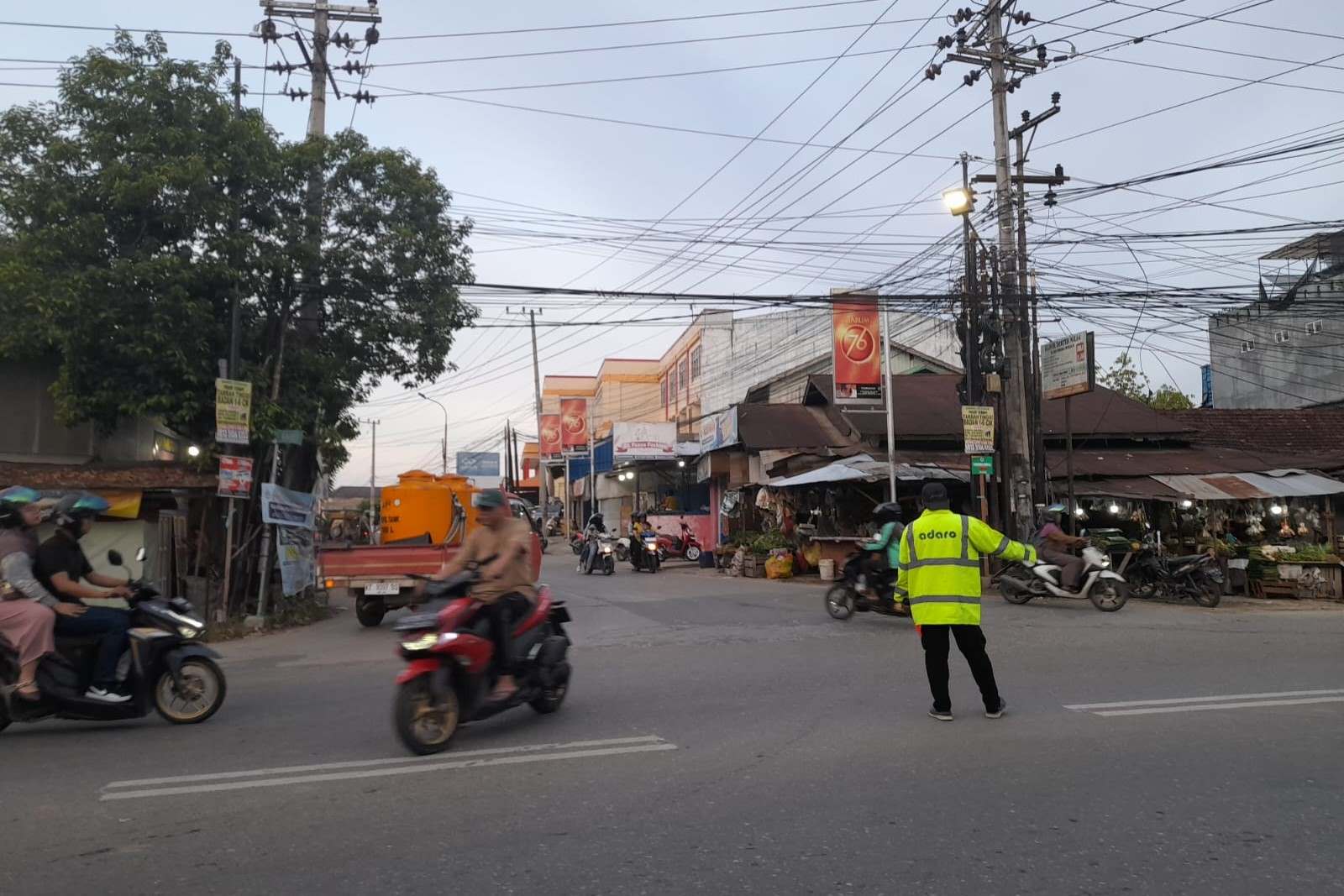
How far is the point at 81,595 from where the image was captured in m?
6.83

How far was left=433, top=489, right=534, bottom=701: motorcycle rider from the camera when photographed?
655cm

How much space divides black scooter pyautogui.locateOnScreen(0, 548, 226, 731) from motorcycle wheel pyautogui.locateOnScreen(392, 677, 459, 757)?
84.6 inches

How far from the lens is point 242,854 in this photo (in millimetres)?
4297

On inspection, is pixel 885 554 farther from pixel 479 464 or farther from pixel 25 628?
pixel 479 464

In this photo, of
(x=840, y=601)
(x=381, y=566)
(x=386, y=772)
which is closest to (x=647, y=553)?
(x=840, y=601)

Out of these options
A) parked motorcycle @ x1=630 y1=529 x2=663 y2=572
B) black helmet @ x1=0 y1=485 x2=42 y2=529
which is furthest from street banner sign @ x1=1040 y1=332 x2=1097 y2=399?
black helmet @ x1=0 y1=485 x2=42 y2=529

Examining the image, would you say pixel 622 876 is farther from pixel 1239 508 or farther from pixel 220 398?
pixel 1239 508

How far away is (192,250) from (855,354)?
12.6 metres

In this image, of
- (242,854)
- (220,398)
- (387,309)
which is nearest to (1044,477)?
(387,309)

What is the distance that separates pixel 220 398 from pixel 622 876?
11.2 m

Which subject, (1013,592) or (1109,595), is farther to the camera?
(1013,592)

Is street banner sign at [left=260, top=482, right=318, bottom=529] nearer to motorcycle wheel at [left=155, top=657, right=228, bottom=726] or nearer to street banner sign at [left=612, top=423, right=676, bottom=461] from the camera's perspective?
motorcycle wheel at [left=155, top=657, right=228, bottom=726]

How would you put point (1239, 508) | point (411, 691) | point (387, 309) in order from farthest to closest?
point (1239, 508), point (387, 309), point (411, 691)

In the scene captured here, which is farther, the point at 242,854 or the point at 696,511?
the point at 696,511
